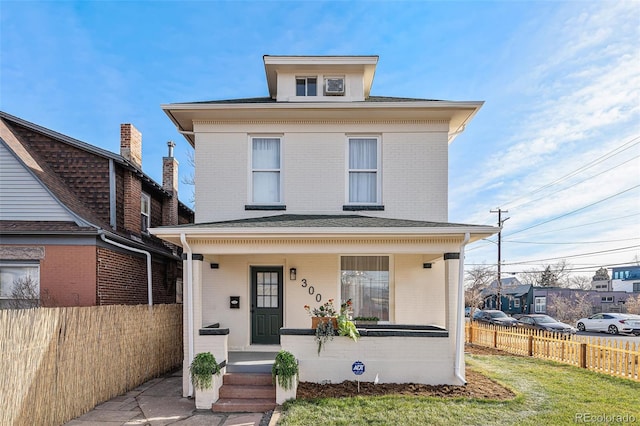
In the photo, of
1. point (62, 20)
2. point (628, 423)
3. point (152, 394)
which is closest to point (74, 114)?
point (62, 20)

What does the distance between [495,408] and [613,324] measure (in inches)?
897

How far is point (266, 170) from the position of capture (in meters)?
9.42

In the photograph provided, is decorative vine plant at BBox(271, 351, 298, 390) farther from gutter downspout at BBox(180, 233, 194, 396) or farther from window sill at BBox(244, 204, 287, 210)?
window sill at BBox(244, 204, 287, 210)

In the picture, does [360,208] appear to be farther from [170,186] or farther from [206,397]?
[170,186]

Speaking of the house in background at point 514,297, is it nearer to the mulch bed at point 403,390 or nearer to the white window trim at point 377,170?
the white window trim at point 377,170

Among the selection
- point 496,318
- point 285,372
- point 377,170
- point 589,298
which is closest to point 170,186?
point 377,170

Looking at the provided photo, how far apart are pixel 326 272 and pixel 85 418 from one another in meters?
5.50

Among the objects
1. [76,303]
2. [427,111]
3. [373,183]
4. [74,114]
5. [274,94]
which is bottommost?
[76,303]

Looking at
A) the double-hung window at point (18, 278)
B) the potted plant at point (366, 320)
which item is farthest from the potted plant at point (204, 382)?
the double-hung window at point (18, 278)

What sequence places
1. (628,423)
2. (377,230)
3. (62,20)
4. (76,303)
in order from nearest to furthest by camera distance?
(628,423), (377,230), (76,303), (62,20)

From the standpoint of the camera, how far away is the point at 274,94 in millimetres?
11164

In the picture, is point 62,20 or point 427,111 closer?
point 427,111

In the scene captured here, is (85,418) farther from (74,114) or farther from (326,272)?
(74,114)

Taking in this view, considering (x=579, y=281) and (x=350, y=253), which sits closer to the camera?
(x=350, y=253)
